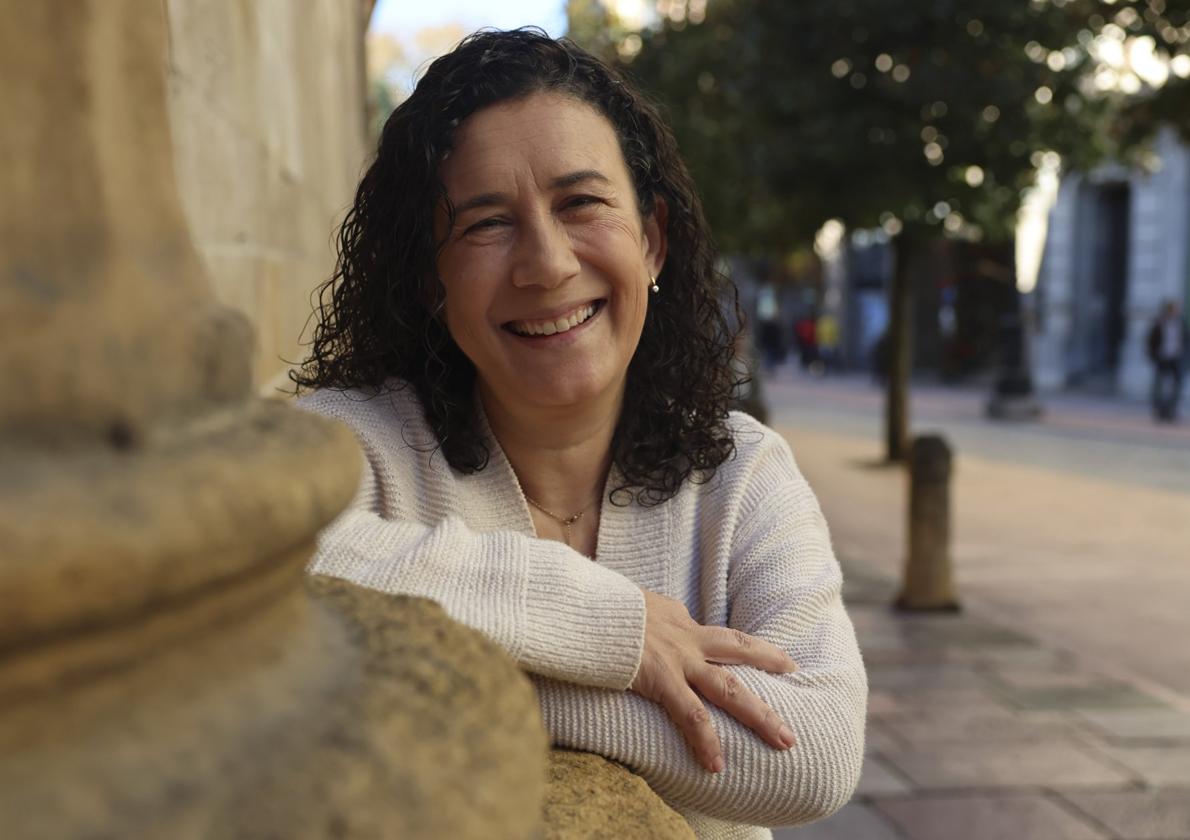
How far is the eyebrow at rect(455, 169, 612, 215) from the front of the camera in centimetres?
185

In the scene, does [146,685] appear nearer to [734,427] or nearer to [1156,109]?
[734,427]

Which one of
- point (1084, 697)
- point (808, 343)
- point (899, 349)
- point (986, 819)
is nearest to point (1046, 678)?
point (1084, 697)

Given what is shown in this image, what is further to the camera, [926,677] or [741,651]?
[926,677]

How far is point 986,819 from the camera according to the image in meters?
4.36

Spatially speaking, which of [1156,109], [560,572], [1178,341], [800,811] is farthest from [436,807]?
[1178,341]

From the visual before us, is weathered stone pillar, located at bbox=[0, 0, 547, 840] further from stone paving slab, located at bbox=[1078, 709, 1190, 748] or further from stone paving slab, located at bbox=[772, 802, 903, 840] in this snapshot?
stone paving slab, located at bbox=[1078, 709, 1190, 748]

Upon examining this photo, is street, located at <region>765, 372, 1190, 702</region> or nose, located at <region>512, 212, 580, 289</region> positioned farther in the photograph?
street, located at <region>765, 372, 1190, 702</region>

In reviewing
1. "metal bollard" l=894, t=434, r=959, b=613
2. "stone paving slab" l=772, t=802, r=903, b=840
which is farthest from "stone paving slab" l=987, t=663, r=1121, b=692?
"stone paving slab" l=772, t=802, r=903, b=840

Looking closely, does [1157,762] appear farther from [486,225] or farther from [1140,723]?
[486,225]

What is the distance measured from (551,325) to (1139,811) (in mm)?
3565

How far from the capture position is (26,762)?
1.95 ft

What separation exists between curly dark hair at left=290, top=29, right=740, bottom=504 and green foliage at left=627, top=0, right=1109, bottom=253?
9624 mm

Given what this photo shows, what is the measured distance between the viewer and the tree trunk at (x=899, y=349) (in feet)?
46.0

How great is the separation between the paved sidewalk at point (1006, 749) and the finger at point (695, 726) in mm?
2881
